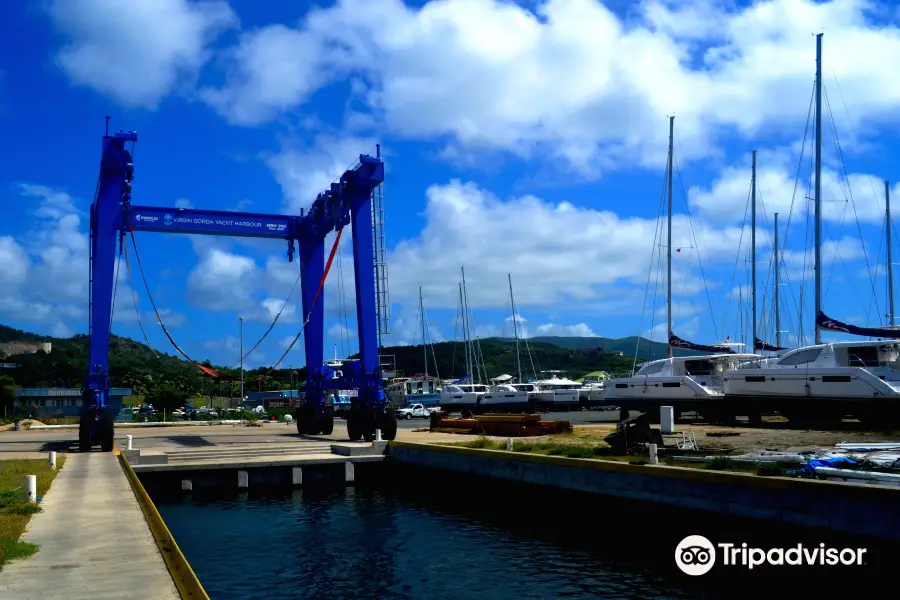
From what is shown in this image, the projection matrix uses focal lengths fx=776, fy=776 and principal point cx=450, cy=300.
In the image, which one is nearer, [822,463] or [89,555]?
[89,555]

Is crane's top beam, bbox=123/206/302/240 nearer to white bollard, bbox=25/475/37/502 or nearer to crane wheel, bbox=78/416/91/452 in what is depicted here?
crane wheel, bbox=78/416/91/452

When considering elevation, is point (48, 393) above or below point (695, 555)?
above

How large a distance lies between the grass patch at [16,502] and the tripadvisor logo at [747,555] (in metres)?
10.6

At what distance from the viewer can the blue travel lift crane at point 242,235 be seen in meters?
27.0

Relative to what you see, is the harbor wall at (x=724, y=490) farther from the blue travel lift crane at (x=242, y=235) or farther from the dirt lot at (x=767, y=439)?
the blue travel lift crane at (x=242, y=235)

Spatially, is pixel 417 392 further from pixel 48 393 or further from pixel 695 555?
pixel 695 555

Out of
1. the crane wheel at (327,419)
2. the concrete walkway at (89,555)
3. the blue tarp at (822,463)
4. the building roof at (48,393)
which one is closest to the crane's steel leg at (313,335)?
the crane wheel at (327,419)

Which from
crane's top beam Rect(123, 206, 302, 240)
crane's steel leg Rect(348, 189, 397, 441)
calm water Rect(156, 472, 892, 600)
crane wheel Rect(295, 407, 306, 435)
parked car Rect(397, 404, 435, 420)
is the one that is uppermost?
crane's top beam Rect(123, 206, 302, 240)

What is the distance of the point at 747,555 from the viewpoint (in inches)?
547

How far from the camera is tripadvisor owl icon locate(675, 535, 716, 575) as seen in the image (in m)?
13.8

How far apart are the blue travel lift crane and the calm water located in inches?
236

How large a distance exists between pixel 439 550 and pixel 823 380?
64.7ft

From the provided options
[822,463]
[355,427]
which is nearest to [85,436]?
[355,427]

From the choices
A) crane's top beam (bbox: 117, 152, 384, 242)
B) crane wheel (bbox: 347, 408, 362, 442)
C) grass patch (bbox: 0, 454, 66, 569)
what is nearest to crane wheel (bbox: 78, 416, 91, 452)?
grass patch (bbox: 0, 454, 66, 569)
